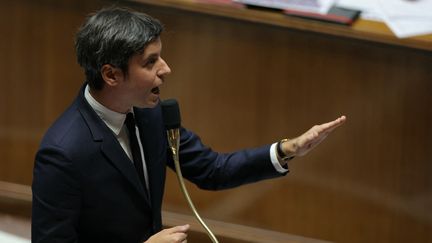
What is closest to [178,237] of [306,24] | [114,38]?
[114,38]

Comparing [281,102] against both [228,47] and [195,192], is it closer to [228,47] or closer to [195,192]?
[228,47]

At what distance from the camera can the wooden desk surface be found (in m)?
1.33

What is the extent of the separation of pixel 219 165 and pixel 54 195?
26 cm

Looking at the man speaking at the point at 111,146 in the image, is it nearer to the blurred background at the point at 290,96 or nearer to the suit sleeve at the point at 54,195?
the suit sleeve at the point at 54,195

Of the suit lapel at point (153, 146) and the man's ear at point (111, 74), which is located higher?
the man's ear at point (111, 74)

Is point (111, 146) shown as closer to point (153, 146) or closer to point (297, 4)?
point (153, 146)

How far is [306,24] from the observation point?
1.36 meters

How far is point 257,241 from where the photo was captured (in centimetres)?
154

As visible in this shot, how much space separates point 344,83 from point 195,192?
1.14ft

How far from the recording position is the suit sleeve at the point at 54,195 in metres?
0.98

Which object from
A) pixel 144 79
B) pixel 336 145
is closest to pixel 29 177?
pixel 336 145

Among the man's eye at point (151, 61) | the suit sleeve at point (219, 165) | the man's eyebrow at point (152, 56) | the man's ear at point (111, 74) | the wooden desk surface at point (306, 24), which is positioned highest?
the wooden desk surface at point (306, 24)

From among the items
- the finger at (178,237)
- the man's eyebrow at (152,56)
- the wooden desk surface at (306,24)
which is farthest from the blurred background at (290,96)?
the finger at (178,237)

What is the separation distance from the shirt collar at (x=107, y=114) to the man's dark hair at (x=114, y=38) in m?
0.04
